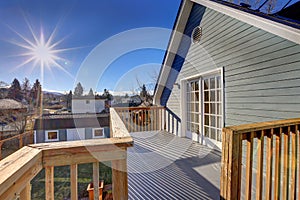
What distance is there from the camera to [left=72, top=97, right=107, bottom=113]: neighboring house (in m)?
15.8

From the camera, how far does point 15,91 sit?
12766 mm

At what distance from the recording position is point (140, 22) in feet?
23.3

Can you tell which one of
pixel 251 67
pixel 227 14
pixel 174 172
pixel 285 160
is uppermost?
pixel 227 14

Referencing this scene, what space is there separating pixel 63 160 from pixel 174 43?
216 inches

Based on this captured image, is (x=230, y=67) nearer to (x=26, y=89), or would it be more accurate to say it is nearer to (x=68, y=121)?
(x=68, y=121)

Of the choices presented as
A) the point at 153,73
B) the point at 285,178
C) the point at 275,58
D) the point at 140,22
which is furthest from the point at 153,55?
the point at 285,178

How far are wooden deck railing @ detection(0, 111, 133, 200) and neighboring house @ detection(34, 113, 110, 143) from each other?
1255 centimetres

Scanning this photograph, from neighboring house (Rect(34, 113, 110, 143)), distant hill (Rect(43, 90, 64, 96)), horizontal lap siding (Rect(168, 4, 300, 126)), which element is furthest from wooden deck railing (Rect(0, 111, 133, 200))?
distant hill (Rect(43, 90, 64, 96))

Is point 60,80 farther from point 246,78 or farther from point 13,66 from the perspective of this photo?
point 246,78

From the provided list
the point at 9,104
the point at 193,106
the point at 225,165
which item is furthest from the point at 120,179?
the point at 9,104

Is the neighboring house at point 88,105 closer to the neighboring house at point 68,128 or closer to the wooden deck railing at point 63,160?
the neighboring house at point 68,128

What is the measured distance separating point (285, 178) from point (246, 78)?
6.11 feet

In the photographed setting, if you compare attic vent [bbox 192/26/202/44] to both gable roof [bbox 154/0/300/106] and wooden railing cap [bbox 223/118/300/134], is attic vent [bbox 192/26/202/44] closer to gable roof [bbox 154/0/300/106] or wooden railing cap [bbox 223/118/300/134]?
gable roof [bbox 154/0/300/106]

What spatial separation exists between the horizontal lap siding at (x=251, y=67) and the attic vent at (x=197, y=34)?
22cm
